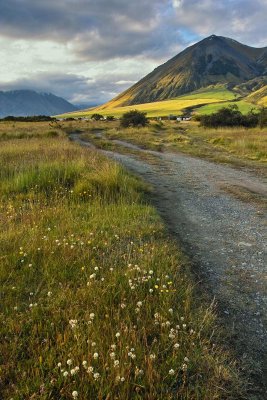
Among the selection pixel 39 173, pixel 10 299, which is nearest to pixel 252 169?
pixel 39 173

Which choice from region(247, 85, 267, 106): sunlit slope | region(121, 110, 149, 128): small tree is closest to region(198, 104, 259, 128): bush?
region(121, 110, 149, 128): small tree

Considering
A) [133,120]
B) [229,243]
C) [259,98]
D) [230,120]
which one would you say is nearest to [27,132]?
[133,120]

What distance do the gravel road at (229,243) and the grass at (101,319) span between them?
0.39 m

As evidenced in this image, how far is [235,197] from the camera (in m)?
12.4


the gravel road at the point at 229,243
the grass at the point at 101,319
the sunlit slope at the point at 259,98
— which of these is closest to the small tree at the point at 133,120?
the gravel road at the point at 229,243

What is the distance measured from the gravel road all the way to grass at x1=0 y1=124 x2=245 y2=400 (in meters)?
0.39

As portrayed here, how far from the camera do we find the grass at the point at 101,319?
330 cm

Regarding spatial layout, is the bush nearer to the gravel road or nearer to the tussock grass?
the tussock grass

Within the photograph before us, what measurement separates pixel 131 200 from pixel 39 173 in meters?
3.92

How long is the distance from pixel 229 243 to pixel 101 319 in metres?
4.40

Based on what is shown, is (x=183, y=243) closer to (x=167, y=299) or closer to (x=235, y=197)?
(x=167, y=299)

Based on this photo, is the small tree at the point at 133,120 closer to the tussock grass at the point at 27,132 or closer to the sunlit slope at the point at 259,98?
the tussock grass at the point at 27,132

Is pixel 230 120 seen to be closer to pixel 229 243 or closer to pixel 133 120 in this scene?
pixel 133 120

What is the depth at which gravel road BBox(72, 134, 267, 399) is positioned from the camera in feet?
14.8
